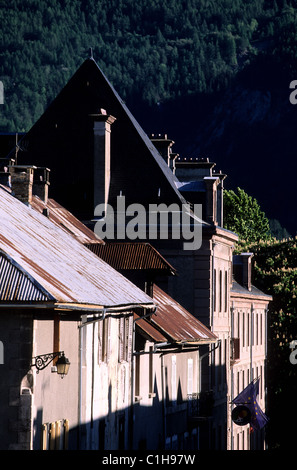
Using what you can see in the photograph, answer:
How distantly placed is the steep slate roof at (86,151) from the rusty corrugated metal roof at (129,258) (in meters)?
15.4

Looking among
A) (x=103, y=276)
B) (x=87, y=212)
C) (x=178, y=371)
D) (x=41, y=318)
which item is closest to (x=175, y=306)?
(x=178, y=371)

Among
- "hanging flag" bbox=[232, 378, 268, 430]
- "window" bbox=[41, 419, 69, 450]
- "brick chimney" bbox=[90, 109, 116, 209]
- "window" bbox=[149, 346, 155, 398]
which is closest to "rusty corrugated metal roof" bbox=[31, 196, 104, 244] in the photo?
"brick chimney" bbox=[90, 109, 116, 209]

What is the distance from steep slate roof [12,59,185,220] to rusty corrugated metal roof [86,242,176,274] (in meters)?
15.4

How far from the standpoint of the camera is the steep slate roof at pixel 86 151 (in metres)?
58.5

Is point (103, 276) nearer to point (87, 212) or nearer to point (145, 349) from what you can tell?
point (145, 349)

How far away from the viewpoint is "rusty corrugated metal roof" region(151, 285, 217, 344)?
43.8m

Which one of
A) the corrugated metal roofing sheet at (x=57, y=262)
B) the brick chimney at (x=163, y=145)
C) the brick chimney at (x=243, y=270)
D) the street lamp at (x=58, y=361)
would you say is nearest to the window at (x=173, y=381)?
the corrugated metal roofing sheet at (x=57, y=262)

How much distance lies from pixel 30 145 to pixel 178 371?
13107mm

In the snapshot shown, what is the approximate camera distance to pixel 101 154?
189ft

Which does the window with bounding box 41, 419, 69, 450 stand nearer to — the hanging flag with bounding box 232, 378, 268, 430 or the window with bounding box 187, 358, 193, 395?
the window with bounding box 187, 358, 193, 395

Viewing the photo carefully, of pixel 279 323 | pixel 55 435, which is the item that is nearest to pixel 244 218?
pixel 279 323

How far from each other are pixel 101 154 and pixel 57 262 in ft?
89.0

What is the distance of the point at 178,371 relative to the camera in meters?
50.9

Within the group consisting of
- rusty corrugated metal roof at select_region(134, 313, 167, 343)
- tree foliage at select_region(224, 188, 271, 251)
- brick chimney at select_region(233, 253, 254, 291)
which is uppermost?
tree foliage at select_region(224, 188, 271, 251)
